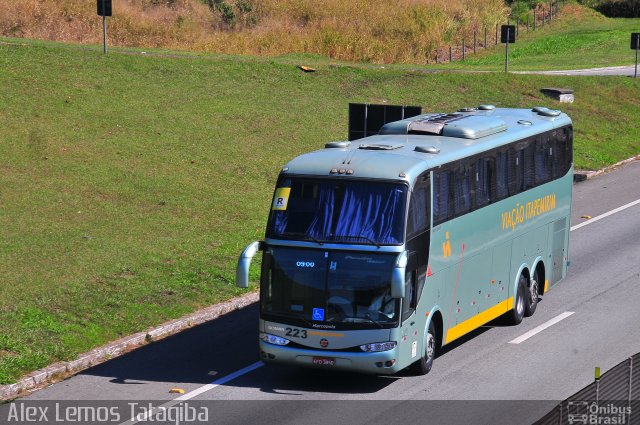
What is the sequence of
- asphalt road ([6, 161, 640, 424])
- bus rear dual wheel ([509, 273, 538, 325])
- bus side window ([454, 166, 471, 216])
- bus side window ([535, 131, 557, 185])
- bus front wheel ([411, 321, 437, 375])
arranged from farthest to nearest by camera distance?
bus side window ([535, 131, 557, 185]), bus rear dual wheel ([509, 273, 538, 325]), bus side window ([454, 166, 471, 216]), bus front wheel ([411, 321, 437, 375]), asphalt road ([6, 161, 640, 424])

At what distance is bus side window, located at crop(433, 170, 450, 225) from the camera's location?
57.6 ft

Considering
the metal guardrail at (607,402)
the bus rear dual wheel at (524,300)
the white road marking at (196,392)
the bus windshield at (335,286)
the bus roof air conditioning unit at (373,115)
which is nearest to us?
the metal guardrail at (607,402)

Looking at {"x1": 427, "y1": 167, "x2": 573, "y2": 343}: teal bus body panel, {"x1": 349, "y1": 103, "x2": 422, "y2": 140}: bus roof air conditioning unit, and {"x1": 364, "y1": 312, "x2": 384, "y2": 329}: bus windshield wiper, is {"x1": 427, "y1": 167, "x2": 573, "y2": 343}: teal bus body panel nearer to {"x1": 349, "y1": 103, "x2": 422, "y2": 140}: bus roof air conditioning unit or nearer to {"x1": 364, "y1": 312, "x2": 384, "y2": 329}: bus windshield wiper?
{"x1": 364, "y1": 312, "x2": 384, "y2": 329}: bus windshield wiper

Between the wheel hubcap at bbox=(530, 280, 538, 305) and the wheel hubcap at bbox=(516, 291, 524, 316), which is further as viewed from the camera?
the wheel hubcap at bbox=(530, 280, 538, 305)

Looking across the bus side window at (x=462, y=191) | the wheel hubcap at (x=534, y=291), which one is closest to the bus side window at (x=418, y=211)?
the bus side window at (x=462, y=191)

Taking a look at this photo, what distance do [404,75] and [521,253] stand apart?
2403cm

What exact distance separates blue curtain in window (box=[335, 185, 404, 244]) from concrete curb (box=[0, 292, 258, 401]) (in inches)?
184

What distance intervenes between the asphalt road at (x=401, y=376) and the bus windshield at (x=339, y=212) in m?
2.28

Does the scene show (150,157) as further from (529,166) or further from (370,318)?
(370,318)

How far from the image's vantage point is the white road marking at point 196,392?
1540 centimetres

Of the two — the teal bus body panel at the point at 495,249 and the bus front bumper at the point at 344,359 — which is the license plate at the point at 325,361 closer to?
the bus front bumper at the point at 344,359

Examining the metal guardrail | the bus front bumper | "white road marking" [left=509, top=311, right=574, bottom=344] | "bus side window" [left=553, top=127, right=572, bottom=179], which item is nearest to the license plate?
the bus front bumper

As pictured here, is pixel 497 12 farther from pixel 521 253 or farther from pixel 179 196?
pixel 521 253

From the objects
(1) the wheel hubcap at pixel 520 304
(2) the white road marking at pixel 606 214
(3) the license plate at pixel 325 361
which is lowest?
(2) the white road marking at pixel 606 214
